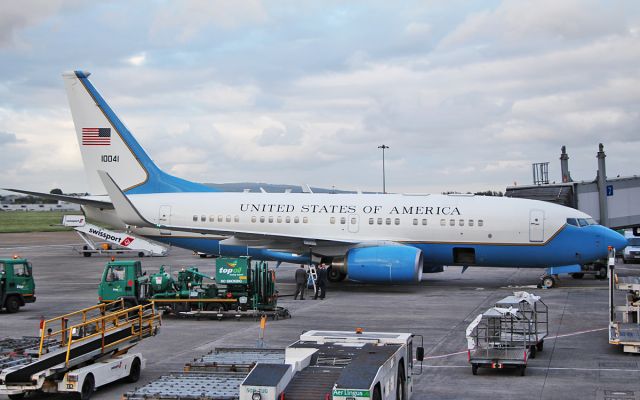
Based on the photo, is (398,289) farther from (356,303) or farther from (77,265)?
(77,265)

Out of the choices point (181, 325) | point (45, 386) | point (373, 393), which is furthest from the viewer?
point (181, 325)

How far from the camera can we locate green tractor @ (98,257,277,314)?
24266 mm

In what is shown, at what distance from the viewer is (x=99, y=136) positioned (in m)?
36.5

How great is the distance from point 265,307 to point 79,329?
1030cm

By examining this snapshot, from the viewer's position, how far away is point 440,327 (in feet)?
72.6

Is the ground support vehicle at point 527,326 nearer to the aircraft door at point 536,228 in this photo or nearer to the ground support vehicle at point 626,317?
the ground support vehicle at point 626,317

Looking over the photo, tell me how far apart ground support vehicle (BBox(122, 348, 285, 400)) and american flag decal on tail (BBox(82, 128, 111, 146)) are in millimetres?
24053

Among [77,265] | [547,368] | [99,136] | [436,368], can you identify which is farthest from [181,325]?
[77,265]

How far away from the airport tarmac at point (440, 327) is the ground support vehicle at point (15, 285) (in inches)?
17.9

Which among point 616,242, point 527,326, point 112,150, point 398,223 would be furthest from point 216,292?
point 616,242

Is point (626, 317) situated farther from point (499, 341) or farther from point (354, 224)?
point (354, 224)

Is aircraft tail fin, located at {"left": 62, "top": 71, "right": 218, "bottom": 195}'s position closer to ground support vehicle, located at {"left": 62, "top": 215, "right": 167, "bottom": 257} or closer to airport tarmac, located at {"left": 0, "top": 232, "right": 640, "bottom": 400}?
airport tarmac, located at {"left": 0, "top": 232, "right": 640, "bottom": 400}

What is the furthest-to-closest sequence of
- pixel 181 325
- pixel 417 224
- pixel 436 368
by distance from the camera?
pixel 417 224 < pixel 181 325 < pixel 436 368

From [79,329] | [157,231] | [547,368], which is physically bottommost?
[547,368]
